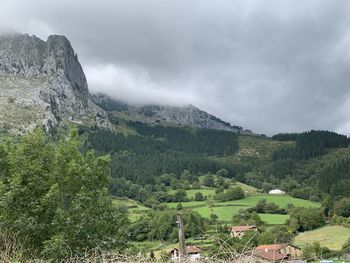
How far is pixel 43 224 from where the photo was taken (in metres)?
20.3

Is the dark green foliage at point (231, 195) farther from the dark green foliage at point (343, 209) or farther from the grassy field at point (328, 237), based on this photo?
the grassy field at point (328, 237)

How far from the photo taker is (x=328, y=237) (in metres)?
83.4

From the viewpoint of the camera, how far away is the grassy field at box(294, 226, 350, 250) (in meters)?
76.2

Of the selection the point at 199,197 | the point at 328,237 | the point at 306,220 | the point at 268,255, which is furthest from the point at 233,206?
the point at 268,255

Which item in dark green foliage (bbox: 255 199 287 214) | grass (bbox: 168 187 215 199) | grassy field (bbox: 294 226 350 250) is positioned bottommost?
grassy field (bbox: 294 226 350 250)

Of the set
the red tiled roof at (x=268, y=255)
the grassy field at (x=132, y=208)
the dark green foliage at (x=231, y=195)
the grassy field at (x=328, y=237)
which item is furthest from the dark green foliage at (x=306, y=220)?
the red tiled roof at (x=268, y=255)

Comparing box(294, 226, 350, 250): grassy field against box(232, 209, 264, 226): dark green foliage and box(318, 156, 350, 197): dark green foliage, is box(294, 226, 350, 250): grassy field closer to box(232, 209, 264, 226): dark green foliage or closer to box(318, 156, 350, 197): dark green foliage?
box(232, 209, 264, 226): dark green foliage

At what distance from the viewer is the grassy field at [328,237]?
250 feet

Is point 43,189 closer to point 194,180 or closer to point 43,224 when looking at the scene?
point 43,224

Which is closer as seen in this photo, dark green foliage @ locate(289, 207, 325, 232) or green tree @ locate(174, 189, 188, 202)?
dark green foliage @ locate(289, 207, 325, 232)

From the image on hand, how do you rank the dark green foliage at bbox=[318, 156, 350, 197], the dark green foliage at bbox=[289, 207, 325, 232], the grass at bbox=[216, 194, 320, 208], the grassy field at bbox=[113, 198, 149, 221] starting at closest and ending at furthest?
the dark green foliage at bbox=[289, 207, 325, 232], the grassy field at bbox=[113, 198, 149, 221], the grass at bbox=[216, 194, 320, 208], the dark green foliage at bbox=[318, 156, 350, 197]

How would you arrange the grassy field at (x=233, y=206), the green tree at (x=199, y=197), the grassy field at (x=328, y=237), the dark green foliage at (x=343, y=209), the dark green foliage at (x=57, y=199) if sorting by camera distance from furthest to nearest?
the green tree at (x=199, y=197) < the grassy field at (x=233, y=206) < the dark green foliage at (x=343, y=209) < the grassy field at (x=328, y=237) < the dark green foliage at (x=57, y=199)

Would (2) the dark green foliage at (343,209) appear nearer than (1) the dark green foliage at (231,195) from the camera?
Yes

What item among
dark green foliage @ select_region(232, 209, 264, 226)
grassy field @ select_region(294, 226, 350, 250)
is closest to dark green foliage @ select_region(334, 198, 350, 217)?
grassy field @ select_region(294, 226, 350, 250)
